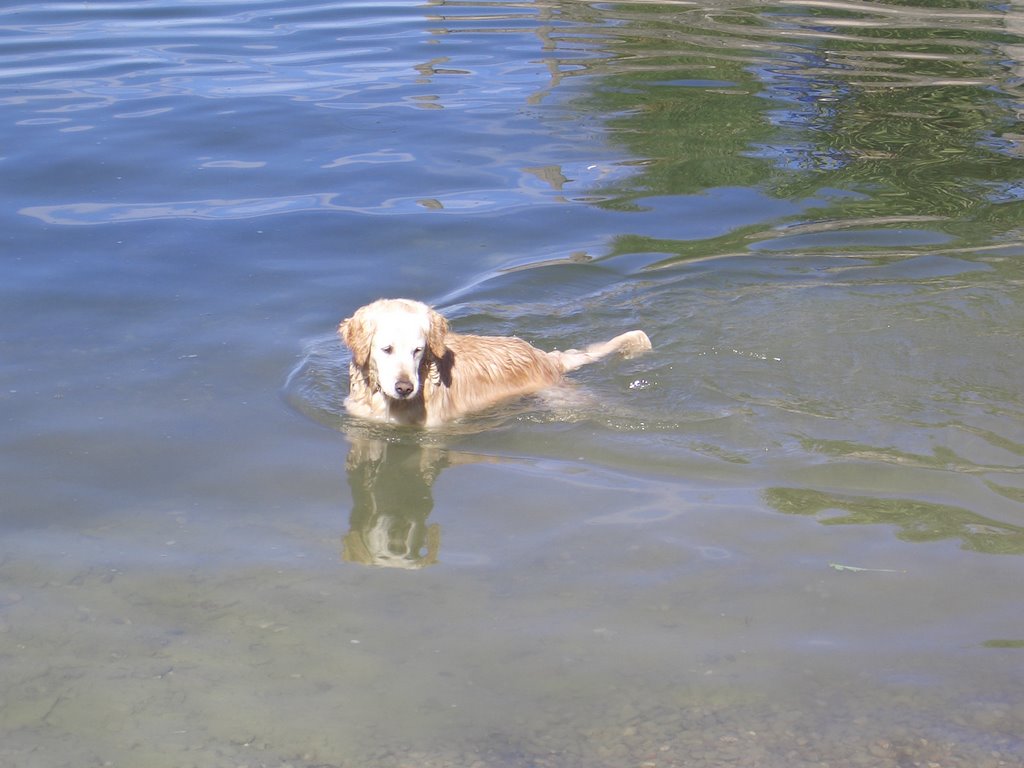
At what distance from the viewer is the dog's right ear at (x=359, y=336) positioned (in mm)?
8242

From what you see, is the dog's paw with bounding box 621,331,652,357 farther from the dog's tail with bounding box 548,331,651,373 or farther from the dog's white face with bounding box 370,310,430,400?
the dog's white face with bounding box 370,310,430,400

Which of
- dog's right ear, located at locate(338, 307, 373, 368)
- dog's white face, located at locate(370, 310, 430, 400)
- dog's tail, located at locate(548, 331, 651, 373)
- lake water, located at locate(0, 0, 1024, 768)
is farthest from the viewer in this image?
dog's tail, located at locate(548, 331, 651, 373)

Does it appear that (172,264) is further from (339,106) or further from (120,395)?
(339,106)

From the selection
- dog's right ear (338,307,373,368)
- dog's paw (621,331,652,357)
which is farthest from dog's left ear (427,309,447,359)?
dog's paw (621,331,652,357)

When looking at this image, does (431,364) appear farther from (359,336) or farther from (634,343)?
(634,343)

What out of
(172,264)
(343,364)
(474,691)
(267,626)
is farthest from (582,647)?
(172,264)

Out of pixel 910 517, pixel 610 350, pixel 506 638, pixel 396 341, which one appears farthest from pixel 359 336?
pixel 910 517

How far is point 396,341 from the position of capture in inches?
317

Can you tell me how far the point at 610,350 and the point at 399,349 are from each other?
81.2 inches

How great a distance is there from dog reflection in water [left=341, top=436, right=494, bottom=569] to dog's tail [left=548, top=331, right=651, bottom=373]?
1553mm

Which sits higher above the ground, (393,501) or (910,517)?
(910,517)

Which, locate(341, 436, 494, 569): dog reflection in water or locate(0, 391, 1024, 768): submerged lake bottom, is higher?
locate(0, 391, 1024, 768): submerged lake bottom

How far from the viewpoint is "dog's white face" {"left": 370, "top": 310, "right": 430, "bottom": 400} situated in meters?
8.02

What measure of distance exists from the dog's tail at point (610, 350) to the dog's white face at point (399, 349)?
1696 mm
